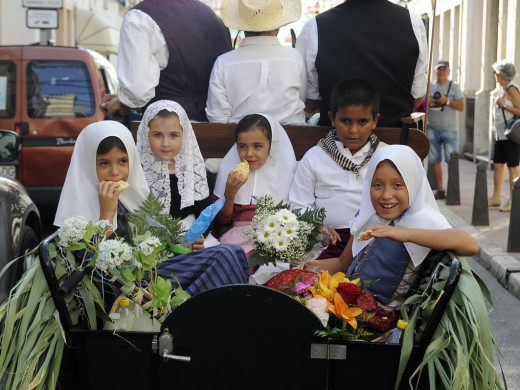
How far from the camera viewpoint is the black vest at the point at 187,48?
20.2ft

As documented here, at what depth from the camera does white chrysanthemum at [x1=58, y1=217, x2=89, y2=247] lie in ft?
11.8

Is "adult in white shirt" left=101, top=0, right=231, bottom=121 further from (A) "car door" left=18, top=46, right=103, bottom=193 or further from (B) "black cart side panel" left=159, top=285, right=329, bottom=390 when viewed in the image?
(A) "car door" left=18, top=46, right=103, bottom=193

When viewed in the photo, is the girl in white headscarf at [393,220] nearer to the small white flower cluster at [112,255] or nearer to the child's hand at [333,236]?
the child's hand at [333,236]

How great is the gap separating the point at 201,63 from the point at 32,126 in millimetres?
5691

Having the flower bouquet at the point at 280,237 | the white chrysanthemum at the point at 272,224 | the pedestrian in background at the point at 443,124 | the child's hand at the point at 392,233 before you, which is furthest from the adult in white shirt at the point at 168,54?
the pedestrian in background at the point at 443,124

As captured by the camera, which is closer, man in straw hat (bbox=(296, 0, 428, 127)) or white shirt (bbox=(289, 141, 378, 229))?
white shirt (bbox=(289, 141, 378, 229))

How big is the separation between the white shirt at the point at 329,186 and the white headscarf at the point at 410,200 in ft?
3.23

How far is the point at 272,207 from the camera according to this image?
4.50 meters

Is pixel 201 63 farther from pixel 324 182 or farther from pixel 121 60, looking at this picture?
pixel 324 182

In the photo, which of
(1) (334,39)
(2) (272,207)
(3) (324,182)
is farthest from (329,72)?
(2) (272,207)

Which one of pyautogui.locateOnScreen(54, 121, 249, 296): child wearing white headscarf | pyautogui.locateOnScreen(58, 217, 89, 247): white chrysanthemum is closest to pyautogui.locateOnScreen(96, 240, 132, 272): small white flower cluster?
pyautogui.locateOnScreen(58, 217, 89, 247): white chrysanthemum

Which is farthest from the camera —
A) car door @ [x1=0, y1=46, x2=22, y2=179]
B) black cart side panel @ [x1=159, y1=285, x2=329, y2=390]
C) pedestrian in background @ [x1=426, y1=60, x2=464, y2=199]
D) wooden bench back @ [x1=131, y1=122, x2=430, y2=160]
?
pedestrian in background @ [x1=426, y1=60, x2=464, y2=199]

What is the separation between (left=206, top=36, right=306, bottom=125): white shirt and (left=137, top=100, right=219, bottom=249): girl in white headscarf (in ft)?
2.55

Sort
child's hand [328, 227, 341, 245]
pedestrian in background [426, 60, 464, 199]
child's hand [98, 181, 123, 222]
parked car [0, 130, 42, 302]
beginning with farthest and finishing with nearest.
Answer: pedestrian in background [426, 60, 464, 199] → parked car [0, 130, 42, 302] → child's hand [328, 227, 341, 245] → child's hand [98, 181, 123, 222]
